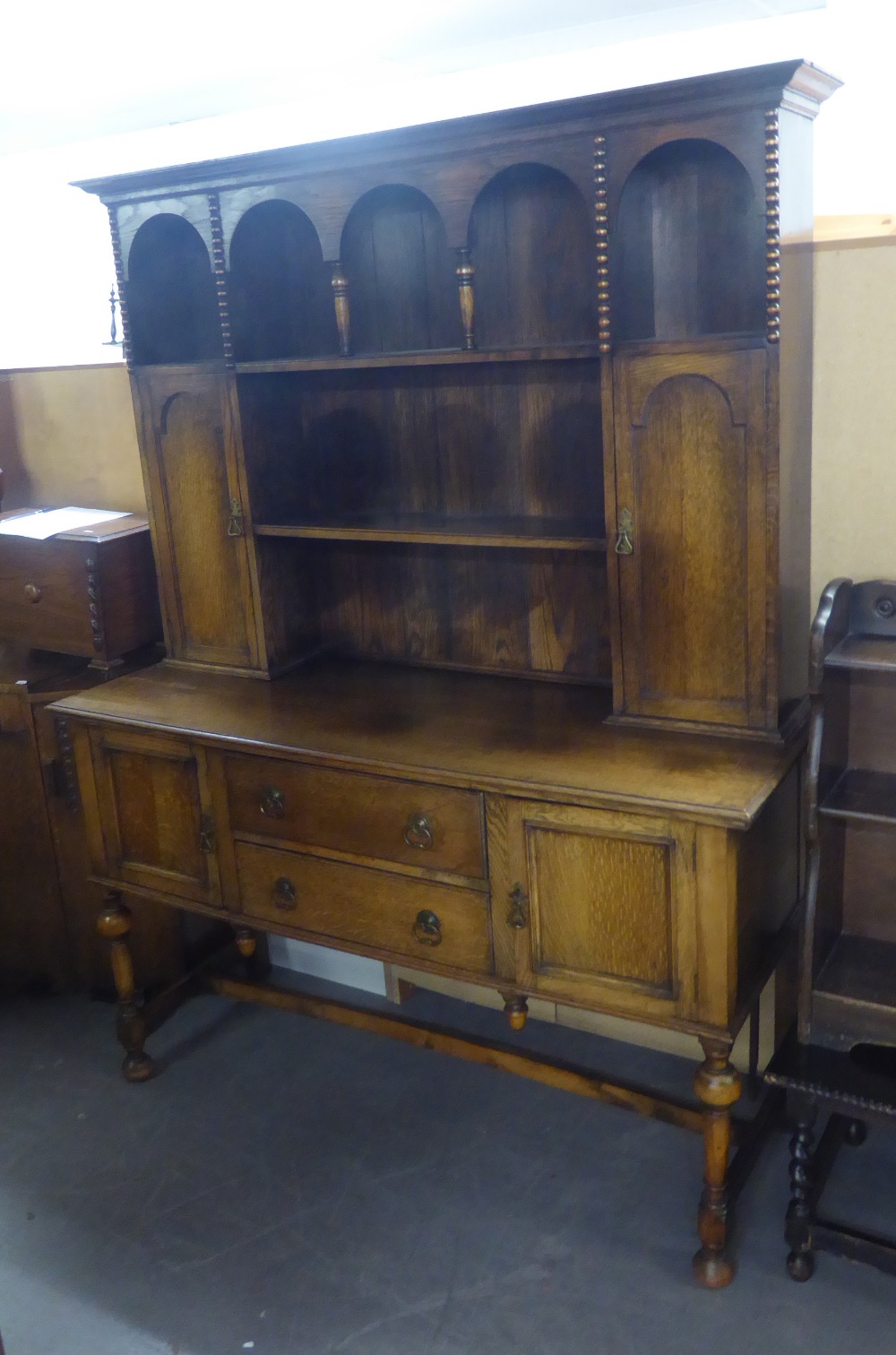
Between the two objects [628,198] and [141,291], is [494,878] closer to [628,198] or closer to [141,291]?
[628,198]

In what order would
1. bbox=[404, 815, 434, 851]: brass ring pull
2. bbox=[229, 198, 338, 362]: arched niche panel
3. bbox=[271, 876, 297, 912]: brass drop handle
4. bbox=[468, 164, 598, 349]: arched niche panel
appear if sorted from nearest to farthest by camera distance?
1. bbox=[404, 815, 434, 851]: brass ring pull
2. bbox=[468, 164, 598, 349]: arched niche panel
3. bbox=[271, 876, 297, 912]: brass drop handle
4. bbox=[229, 198, 338, 362]: arched niche panel

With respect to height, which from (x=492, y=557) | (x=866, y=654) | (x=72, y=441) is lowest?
(x=866, y=654)

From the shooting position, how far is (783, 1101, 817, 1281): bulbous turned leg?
2047 millimetres

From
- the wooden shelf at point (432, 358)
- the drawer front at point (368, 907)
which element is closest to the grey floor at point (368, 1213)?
the drawer front at point (368, 907)

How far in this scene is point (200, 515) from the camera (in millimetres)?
2623

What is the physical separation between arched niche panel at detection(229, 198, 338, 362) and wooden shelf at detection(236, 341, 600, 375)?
0.12 m

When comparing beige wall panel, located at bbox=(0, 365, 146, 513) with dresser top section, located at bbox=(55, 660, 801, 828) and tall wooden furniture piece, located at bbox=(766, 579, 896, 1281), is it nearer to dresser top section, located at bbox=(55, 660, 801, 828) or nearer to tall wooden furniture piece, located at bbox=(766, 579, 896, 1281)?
dresser top section, located at bbox=(55, 660, 801, 828)

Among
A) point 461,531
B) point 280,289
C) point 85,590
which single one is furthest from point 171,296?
point 461,531

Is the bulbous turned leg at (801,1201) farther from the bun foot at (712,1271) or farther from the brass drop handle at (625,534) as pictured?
the brass drop handle at (625,534)

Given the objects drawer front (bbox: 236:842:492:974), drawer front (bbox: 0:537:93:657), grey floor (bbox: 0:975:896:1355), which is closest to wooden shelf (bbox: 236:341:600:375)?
drawer front (bbox: 0:537:93:657)

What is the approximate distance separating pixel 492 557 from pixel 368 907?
79cm

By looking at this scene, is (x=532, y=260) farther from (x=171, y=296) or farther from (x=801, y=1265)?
(x=801, y=1265)

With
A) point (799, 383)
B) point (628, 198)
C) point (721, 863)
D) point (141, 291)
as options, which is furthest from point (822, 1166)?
point (141, 291)

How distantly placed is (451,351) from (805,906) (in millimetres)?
1175
